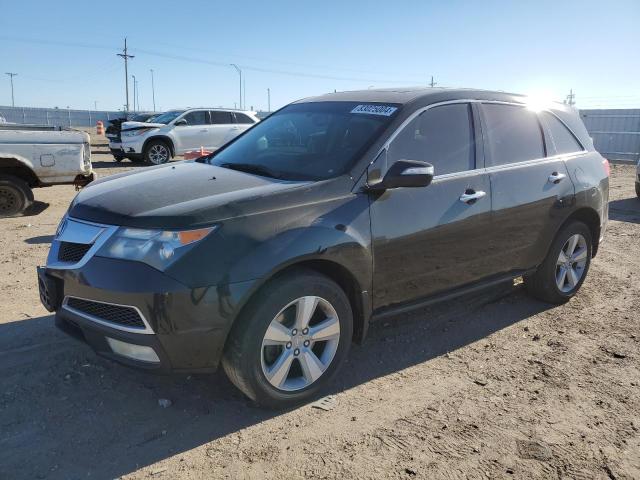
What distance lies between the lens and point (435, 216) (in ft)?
12.2

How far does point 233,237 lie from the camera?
2.84 m

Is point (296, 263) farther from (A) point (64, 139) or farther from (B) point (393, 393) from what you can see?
(A) point (64, 139)

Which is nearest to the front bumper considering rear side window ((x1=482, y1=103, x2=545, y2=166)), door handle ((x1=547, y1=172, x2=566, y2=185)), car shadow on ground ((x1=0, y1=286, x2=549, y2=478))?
car shadow on ground ((x1=0, y1=286, x2=549, y2=478))

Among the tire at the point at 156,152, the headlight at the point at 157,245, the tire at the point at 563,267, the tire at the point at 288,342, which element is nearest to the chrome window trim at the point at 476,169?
the tire at the point at 563,267

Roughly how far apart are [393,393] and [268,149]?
6.51 feet

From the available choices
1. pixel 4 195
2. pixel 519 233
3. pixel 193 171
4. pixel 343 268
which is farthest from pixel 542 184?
pixel 4 195

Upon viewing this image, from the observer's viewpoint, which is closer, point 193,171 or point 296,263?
point 296,263

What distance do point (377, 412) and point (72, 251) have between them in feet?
6.63

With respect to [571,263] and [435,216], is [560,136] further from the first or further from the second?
[435,216]

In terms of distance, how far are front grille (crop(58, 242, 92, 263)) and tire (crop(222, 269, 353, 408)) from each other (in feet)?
3.14

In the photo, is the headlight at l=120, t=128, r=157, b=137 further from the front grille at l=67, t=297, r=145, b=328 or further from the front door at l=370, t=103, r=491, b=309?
the front grille at l=67, t=297, r=145, b=328

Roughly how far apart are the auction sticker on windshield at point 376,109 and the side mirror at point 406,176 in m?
0.52

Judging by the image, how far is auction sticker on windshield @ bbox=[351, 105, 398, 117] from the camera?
3.73m

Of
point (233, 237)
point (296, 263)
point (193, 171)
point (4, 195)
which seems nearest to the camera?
point (233, 237)
